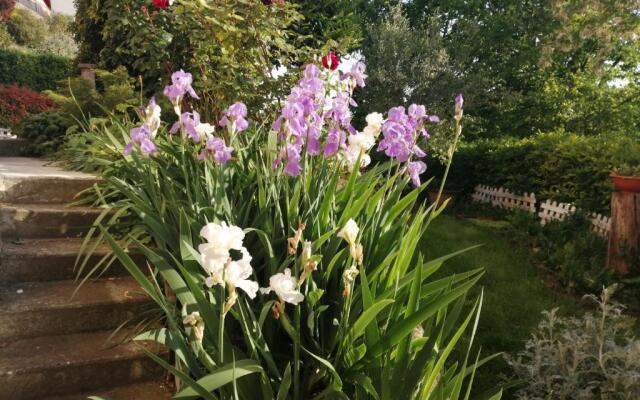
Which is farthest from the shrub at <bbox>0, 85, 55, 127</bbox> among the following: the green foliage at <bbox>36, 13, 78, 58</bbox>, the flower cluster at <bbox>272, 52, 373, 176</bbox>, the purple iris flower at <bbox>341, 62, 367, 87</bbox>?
the green foliage at <bbox>36, 13, 78, 58</bbox>

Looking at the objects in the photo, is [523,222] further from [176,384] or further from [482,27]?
[482,27]

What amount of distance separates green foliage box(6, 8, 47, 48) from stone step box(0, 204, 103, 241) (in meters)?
24.2

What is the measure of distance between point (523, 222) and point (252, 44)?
3967 mm

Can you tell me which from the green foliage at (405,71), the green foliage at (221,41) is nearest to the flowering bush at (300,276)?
the green foliage at (221,41)

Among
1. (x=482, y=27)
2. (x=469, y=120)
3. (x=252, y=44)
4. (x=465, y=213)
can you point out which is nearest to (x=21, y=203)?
(x=252, y=44)

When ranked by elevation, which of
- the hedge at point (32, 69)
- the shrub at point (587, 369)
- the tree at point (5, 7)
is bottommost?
the shrub at point (587, 369)

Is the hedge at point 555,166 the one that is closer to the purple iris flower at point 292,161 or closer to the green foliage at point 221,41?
the green foliage at point 221,41

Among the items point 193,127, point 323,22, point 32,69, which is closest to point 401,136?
point 193,127

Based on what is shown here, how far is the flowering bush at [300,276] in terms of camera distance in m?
1.22

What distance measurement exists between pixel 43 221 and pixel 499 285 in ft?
11.8

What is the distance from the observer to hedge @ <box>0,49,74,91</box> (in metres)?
14.5

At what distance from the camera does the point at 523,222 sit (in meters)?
5.87

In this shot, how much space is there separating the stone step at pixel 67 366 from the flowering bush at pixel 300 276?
0.33m

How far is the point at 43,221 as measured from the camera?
115 inches
